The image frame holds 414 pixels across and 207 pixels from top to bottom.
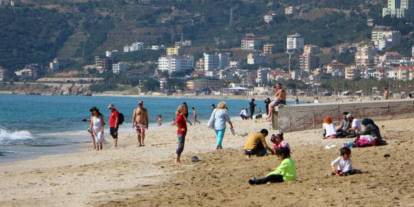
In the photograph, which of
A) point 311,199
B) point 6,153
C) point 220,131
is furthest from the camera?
point 6,153

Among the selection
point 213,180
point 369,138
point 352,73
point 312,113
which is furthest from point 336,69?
point 213,180

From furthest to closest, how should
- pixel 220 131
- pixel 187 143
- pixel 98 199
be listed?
pixel 187 143 < pixel 220 131 < pixel 98 199

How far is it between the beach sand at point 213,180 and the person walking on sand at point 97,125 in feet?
5.16

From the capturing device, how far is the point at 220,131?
791 inches

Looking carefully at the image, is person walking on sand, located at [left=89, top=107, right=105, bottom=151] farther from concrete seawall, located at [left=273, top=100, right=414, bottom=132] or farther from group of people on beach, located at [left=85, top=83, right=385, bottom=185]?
concrete seawall, located at [left=273, top=100, right=414, bottom=132]

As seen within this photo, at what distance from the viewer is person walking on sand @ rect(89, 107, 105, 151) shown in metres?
22.2

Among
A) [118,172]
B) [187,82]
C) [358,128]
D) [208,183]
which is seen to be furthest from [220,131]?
[187,82]

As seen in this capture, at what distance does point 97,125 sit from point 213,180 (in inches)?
326

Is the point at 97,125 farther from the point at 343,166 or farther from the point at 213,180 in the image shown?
the point at 343,166

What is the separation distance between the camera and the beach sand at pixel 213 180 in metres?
12.3

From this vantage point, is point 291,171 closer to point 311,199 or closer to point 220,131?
point 311,199

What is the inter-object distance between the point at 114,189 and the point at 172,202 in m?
1.89

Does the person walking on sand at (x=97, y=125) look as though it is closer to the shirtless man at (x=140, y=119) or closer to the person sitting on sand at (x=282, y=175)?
the shirtless man at (x=140, y=119)

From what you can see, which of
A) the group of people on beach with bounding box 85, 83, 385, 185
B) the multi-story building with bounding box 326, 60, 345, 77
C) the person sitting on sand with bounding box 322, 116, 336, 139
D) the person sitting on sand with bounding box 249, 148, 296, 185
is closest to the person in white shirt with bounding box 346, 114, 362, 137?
the group of people on beach with bounding box 85, 83, 385, 185
